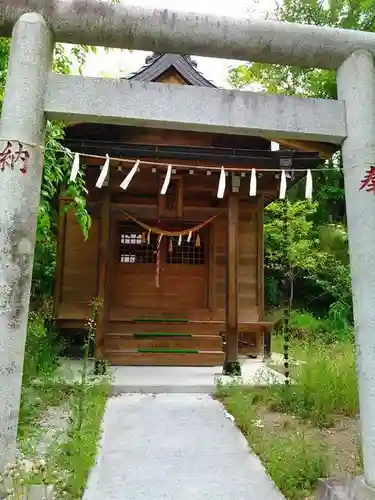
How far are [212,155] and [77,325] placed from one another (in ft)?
14.5

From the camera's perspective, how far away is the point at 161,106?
3.12 metres

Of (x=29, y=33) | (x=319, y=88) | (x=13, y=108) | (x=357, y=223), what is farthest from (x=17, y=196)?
(x=319, y=88)

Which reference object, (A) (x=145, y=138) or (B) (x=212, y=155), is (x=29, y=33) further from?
(A) (x=145, y=138)

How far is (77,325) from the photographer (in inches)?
335

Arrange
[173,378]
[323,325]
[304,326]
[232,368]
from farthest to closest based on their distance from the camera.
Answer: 1. [323,325]
2. [304,326]
3. [232,368]
4. [173,378]

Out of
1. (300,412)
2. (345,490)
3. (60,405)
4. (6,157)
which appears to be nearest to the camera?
(345,490)

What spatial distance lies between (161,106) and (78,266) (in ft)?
21.4

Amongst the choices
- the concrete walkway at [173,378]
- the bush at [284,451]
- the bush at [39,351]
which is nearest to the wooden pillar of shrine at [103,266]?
the concrete walkway at [173,378]

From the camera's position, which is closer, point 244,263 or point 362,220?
point 362,220

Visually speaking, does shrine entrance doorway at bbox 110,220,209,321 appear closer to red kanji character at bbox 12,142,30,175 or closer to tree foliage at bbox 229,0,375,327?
red kanji character at bbox 12,142,30,175

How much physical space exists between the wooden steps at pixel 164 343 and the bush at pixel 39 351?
3.53 feet

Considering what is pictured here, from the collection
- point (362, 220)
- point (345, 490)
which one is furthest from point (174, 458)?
point (362, 220)

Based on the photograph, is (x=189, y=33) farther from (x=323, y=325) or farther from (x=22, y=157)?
(x=323, y=325)

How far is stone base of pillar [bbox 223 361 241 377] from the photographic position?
6980 millimetres
